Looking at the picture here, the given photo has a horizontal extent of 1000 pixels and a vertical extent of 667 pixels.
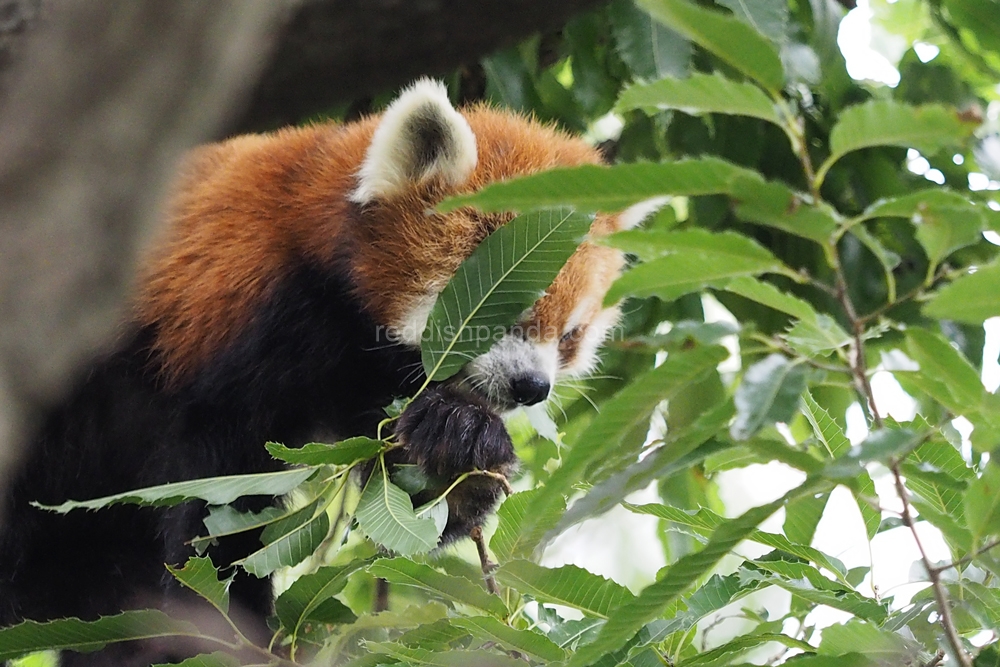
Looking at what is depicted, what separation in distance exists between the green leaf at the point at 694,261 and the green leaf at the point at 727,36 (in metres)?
0.15

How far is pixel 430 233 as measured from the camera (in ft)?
6.82

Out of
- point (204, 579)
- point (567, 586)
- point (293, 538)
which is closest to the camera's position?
point (567, 586)

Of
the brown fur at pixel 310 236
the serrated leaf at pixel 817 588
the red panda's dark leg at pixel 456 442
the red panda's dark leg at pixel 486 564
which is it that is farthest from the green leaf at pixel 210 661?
the brown fur at pixel 310 236

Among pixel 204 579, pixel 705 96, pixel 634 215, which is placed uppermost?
pixel 705 96

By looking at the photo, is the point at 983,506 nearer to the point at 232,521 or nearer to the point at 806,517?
the point at 806,517

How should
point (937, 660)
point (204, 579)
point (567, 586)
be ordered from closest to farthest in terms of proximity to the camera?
point (937, 660) < point (567, 586) < point (204, 579)

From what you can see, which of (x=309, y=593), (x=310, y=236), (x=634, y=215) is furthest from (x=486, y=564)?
(x=634, y=215)

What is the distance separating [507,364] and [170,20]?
1.48 m

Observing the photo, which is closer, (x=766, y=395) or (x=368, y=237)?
(x=766, y=395)

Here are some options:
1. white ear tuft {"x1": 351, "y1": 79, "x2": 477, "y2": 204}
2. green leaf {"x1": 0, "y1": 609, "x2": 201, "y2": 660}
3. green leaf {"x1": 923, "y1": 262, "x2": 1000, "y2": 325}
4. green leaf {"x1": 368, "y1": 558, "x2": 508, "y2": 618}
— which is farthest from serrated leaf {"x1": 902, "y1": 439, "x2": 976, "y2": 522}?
white ear tuft {"x1": 351, "y1": 79, "x2": 477, "y2": 204}

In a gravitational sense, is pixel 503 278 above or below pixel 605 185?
below

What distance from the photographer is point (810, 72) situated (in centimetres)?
212

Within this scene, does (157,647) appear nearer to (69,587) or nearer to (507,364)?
(69,587)

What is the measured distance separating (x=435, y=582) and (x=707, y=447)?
0.43m
